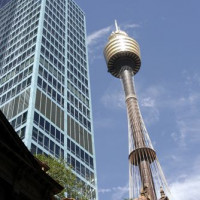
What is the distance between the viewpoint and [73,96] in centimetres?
8831

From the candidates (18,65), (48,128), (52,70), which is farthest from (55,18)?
(48,128)

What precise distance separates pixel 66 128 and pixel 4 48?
121 ft

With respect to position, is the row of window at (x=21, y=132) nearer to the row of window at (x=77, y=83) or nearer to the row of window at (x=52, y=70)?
the row of window at (x=52, y=70)

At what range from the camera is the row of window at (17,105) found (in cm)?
7131

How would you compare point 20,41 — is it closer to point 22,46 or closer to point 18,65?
point 22,46

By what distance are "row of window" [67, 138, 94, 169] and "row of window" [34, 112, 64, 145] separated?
2353 mm

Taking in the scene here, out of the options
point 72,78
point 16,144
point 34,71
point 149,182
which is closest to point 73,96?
point 72,78

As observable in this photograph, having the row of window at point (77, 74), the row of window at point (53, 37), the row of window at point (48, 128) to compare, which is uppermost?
the row of window at point (53, 37)

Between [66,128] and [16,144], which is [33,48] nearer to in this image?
[66,128]

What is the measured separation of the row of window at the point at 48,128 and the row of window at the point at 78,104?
1420 cm

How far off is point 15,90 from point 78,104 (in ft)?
52.0

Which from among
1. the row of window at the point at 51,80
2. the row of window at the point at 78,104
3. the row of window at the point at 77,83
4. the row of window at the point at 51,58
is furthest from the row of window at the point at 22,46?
the row of window at the point at 78,104

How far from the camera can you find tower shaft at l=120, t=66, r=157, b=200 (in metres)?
79.2

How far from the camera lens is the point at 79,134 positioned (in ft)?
262
